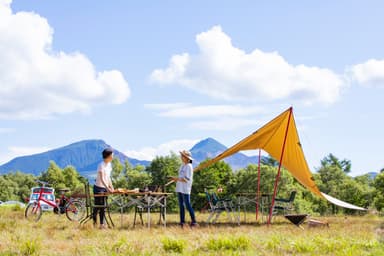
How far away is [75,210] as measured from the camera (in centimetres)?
1062

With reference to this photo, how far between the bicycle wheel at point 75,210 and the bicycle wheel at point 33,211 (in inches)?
26.0

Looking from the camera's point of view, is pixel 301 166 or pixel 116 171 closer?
pixel 301 166

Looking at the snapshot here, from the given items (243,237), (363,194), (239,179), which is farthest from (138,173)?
(243,237)

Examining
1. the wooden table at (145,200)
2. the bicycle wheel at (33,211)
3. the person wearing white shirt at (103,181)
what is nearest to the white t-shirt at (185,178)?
the wooden table at (145,200)

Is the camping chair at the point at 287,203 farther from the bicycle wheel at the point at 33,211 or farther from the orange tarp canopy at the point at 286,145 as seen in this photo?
the bicycle wheel at the point at 33,211

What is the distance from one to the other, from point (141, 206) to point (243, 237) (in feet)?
9.54

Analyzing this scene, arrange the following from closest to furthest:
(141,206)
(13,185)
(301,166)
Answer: (141,206) < (301,166) < (13,185)

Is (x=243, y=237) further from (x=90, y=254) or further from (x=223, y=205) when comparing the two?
(x=223, y=205)

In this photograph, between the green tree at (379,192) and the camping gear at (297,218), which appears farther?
the green tree at (379,192)

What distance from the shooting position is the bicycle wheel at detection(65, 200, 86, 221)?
10.5 meters

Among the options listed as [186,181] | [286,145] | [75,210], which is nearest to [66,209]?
[75,210]

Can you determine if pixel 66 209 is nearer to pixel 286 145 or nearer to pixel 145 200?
pixel 145 200

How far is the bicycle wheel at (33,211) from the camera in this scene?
998cm

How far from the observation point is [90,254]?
5.10 meters
